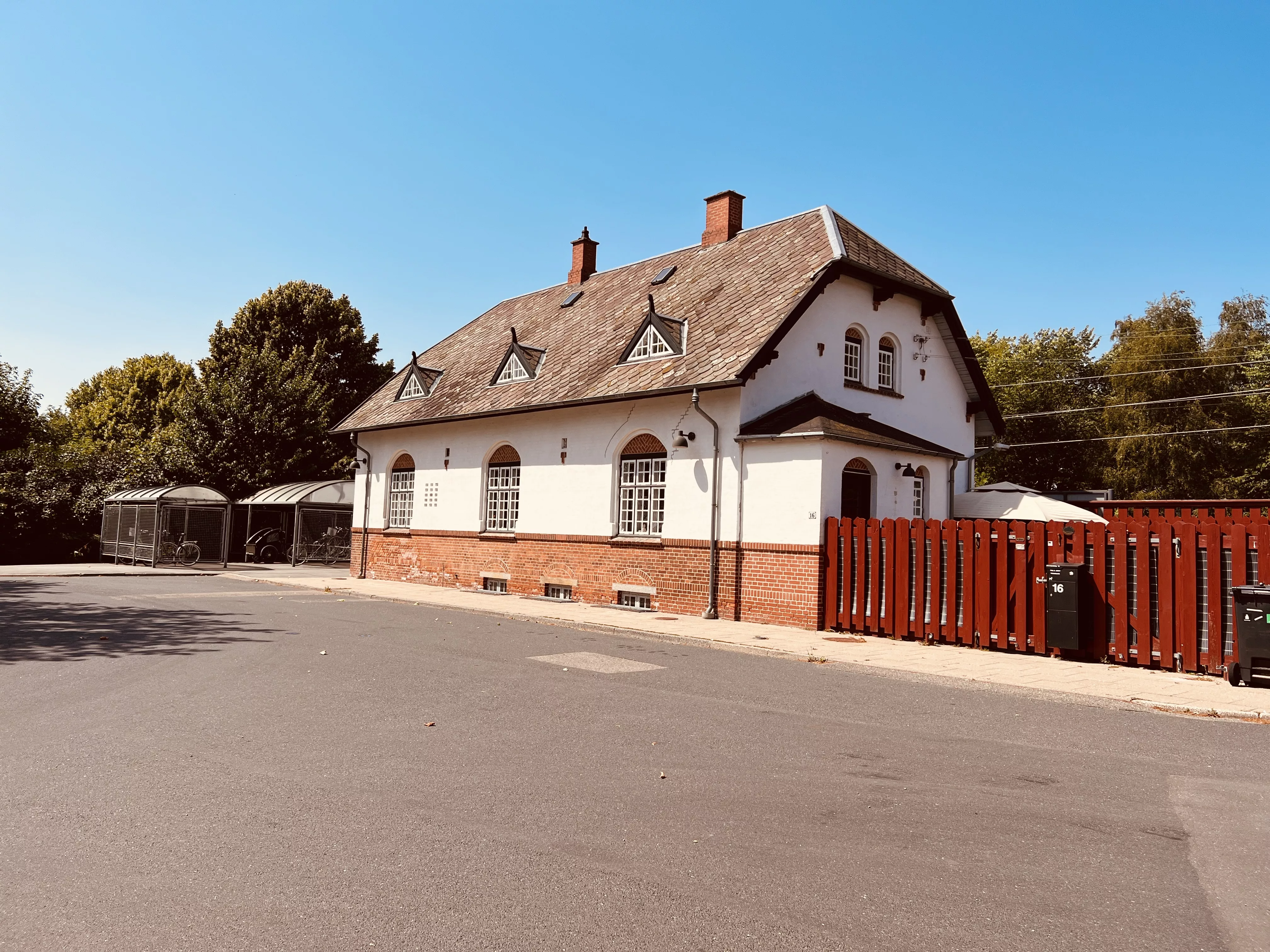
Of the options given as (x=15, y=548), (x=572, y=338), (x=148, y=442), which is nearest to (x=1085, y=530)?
(x=572, y=338)

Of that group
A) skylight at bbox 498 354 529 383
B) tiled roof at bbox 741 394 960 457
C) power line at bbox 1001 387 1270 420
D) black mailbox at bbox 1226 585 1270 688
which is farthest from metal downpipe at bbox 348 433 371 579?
power line at bbox 1001 387 1270 420

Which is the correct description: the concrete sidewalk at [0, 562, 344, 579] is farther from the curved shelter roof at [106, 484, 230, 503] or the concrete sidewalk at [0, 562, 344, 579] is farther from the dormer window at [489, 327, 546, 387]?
the dormer window at [489, 327, 546, 387]

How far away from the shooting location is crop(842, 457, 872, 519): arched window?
17.0 metres

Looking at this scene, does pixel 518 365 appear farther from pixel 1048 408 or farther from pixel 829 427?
pixel 1048 408

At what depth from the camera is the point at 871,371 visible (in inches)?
792

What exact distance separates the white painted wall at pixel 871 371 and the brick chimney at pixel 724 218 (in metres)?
5.16

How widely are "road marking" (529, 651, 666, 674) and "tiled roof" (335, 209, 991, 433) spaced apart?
648 cm

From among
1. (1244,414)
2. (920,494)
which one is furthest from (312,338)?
(1244,414)

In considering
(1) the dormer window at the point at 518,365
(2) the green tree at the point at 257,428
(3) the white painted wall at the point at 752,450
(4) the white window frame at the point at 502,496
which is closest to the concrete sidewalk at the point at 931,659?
(3) the white painted wall at the point at 752,450

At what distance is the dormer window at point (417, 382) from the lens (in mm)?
27141

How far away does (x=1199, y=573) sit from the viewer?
11.7 meters

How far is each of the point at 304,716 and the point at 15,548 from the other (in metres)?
32.7

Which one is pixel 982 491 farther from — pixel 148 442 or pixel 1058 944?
pixel 148 442

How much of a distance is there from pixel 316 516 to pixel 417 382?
1033 cm
